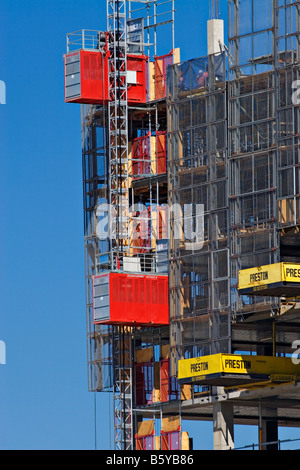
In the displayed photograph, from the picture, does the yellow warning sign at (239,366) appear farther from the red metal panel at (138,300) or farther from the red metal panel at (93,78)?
the red metal panel at (93,78)

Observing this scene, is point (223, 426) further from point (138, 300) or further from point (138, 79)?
point (138, 79)

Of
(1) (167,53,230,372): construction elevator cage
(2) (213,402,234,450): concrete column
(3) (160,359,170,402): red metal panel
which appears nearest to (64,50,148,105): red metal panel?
(1) (167,53,230,372): construction elevator cage

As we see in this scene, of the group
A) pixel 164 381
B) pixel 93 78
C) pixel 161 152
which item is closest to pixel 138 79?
pixel 93 78

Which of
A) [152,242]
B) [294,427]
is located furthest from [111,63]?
[294,427]

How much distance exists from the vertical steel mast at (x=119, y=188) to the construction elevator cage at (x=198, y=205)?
4515mm

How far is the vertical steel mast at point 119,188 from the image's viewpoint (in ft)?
477

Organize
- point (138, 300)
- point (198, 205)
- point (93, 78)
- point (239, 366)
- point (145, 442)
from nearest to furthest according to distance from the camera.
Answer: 1. point (239, 366)
2. point (198, 205)
3. point (138, 300)
4. point (93, 78)
5. point (145, 442)

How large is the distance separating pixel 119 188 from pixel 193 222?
855cm

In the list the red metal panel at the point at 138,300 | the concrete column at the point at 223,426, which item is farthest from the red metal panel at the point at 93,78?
the concrete column at the point at 223,426

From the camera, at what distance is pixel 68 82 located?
480ft

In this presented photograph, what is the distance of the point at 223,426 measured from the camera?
458ft

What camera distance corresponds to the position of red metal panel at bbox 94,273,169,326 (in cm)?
14075
